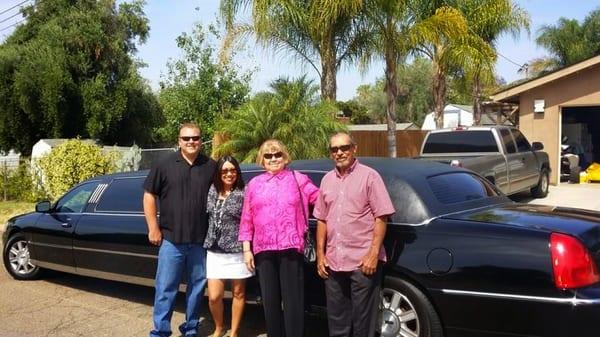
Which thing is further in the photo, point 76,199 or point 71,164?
point 71,164

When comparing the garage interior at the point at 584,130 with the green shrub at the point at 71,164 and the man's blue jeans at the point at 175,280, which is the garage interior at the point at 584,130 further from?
the man's blue jeans at the point at 175,280

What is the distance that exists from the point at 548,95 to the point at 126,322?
14204mm

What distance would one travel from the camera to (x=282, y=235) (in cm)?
408

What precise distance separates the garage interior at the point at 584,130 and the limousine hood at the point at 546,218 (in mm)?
15873

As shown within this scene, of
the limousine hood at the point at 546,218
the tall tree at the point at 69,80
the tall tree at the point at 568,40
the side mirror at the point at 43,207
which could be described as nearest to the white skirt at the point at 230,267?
the limousine hood at the point at 546,218

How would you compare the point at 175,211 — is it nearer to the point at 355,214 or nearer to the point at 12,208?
the point at 355,214

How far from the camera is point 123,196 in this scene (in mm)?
5992

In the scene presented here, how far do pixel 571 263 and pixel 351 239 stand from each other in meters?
1.36

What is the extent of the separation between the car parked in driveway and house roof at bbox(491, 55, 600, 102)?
39.3ft

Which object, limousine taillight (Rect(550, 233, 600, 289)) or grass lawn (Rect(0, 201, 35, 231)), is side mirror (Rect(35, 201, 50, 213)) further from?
grass lawn (Rect(0, 201, 35, 231))

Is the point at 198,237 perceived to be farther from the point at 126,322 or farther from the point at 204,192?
the point at 126,322

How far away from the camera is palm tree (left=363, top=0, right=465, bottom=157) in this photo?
12.7 m

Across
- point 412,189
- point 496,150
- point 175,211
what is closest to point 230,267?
point 175,211

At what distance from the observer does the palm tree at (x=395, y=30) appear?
1270 centimetres
